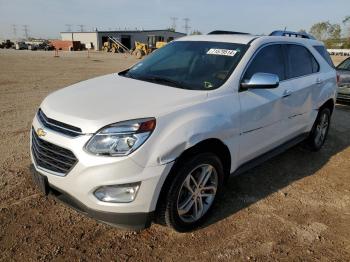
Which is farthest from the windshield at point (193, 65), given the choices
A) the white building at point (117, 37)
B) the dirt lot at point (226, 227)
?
the white building at point (117, 37)

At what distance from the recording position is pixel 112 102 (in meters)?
3.26

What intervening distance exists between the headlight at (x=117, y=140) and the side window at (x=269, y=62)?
1.51m

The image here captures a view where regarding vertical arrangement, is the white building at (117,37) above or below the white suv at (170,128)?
below

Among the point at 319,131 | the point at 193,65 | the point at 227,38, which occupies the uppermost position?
the point at 227,38

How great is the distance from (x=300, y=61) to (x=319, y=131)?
1.47 m

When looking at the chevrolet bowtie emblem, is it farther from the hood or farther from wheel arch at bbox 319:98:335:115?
wheel arch at bbox 319:98:335:115

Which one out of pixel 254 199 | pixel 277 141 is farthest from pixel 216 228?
pixel 277 141

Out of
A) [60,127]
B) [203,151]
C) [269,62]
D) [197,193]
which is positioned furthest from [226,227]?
[269,62]

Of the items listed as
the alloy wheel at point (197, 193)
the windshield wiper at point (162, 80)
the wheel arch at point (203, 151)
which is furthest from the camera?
the windshield wiper at point (162, 80)

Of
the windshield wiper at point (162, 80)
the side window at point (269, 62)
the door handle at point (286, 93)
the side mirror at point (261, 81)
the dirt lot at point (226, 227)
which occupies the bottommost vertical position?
the dirt lot at point (226, 227)

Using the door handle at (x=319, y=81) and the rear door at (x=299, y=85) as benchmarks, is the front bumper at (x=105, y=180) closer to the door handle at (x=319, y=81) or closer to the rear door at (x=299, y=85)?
the rear door at (x=299, y=85)

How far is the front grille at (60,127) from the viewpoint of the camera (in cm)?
292

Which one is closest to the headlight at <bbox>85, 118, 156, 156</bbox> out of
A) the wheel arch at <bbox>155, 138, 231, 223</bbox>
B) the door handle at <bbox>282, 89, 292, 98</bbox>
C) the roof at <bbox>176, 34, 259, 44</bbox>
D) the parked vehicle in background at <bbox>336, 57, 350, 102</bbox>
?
the wheel arch at <bbox>155, 138, 231, 223</bbox>

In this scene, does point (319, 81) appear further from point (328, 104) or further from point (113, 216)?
point (113, 216)
